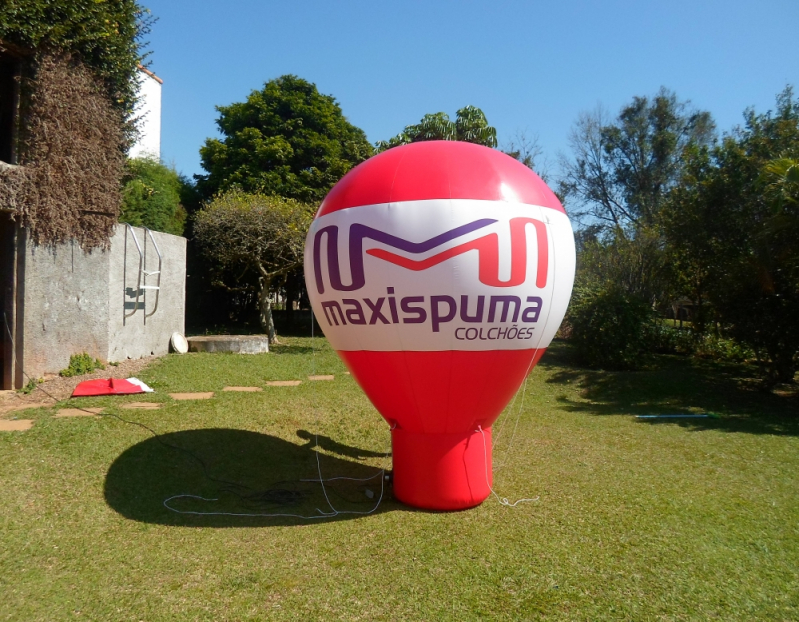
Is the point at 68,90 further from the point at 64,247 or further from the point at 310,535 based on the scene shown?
the point at 310,535

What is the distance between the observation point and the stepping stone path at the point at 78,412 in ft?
25.7

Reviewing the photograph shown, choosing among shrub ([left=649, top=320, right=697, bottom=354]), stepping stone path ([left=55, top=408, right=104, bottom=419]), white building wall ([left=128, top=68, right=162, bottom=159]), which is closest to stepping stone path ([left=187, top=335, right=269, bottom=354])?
stepping stone path ([left=55, top=408, right=104, bottom=419])

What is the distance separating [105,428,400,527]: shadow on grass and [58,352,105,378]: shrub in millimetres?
3587

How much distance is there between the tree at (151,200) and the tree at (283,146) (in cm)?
376

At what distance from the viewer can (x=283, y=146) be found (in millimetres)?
23094

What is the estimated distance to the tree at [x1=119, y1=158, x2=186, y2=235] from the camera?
15.4 meters

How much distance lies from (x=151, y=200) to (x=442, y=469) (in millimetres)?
13759

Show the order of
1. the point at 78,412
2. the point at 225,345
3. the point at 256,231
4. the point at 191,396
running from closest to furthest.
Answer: the point at 78,412
the point at 191,396
the point at 225,345
the point at 256,231

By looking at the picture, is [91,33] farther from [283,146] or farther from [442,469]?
[283,146]

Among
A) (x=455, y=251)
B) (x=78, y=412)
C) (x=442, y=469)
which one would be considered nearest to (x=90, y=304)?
(x=78, y=412)

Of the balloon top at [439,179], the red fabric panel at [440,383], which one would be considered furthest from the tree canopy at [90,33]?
the red fabric panel at [440,383]

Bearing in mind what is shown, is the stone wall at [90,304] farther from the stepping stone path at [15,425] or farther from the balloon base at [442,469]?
the balloon base at [442,469]

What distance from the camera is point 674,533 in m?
5.40

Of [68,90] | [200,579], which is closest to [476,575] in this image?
[200,579]
